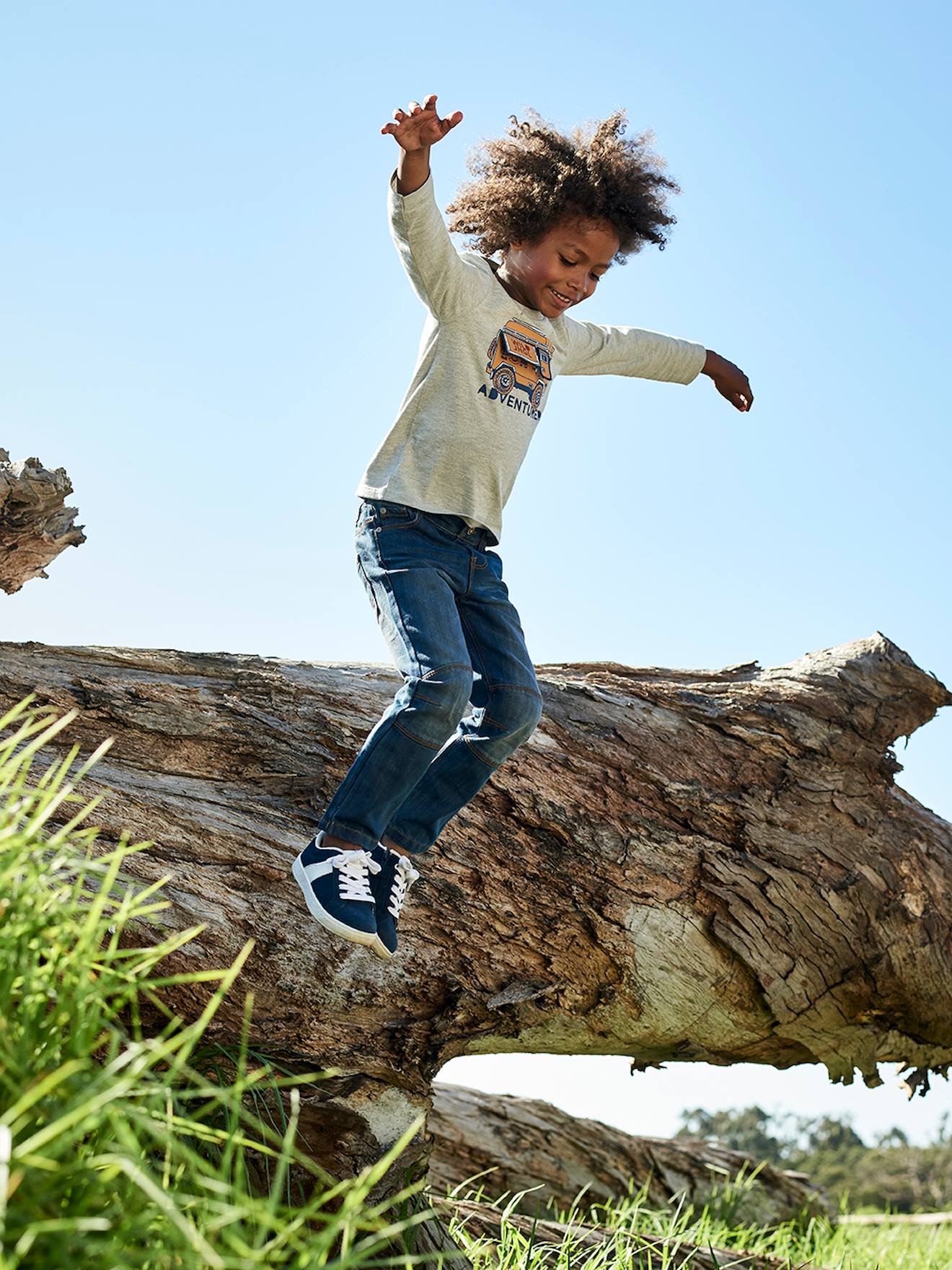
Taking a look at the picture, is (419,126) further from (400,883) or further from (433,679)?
(400,883)

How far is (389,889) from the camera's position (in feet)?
10.6

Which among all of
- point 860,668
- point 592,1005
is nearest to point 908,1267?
point 592,1005

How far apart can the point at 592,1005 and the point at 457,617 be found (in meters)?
1.70

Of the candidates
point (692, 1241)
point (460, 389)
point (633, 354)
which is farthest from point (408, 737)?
point (692, 1241)

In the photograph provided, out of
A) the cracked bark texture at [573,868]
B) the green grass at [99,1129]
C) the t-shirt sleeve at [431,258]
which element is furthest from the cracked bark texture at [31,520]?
the green grass at [99,1129]

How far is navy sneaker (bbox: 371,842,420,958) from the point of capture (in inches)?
125

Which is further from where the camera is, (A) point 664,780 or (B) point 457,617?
(A) point 664,780

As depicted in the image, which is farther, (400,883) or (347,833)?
(400,883)

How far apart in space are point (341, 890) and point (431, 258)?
6.31ft

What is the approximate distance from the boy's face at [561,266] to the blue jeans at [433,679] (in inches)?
33.9

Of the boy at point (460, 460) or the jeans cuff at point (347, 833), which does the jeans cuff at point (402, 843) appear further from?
the jeans cuff at point (347, 833)

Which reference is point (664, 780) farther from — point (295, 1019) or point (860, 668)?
point (295, 1019)

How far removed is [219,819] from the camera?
137 inches

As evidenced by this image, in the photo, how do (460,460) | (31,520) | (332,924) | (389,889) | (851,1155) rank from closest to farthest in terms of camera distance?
1. (332,924)
2. (389,889)
3. (460,460)
4. (31,520)
5. (851,1155)
